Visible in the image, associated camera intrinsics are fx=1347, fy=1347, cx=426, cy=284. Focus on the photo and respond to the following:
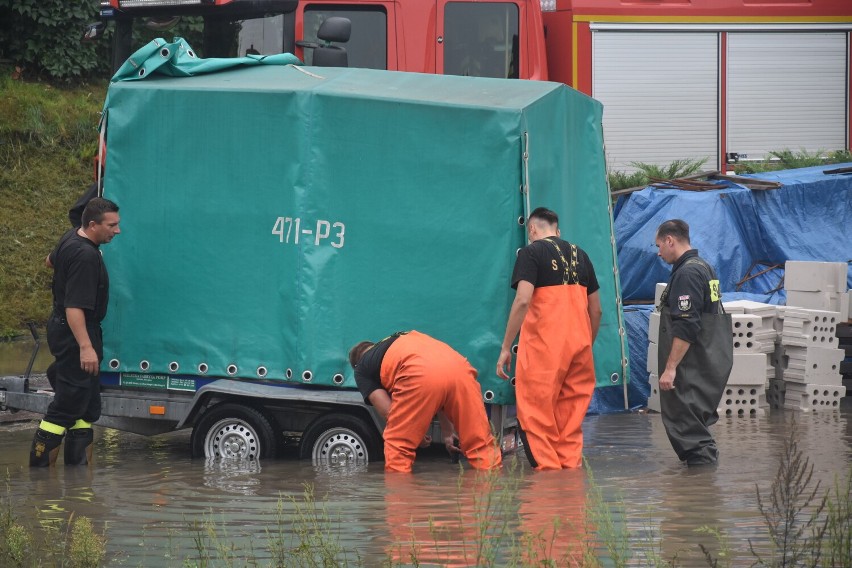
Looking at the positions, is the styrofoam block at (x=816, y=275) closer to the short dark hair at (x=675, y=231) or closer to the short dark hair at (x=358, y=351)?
the short dark hair at (x=675, y=231)

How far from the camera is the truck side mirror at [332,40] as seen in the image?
10148 mm

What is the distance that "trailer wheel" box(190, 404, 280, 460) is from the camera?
887 cm

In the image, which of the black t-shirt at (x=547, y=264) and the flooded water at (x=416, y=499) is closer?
the flooded water at (x=416, y=499)

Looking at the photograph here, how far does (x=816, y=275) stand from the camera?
1163 centimetres

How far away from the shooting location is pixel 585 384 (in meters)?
8.69

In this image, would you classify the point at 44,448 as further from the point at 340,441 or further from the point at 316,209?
the point at 316,209

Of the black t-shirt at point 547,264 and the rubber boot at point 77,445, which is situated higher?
the black t-shirt at point 547,264

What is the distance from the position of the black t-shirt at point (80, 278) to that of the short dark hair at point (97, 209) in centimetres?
15

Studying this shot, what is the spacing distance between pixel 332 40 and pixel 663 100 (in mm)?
5283

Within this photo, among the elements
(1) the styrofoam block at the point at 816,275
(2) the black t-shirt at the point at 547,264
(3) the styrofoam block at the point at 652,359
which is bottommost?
(3) the styrofoam block at the point at 652,359

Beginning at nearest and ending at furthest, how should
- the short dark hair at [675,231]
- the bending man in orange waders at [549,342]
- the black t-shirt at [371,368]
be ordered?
the black t-shirt at [371,368] < the bending man in orange waders at [549,342] < the short dark hair at [675,231]

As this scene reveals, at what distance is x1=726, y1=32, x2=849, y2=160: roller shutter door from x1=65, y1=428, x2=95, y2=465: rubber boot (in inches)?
325

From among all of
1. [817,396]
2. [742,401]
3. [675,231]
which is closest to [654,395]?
[742,401]

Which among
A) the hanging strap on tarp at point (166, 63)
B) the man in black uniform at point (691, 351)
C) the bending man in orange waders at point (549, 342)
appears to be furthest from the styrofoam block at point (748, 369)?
the hanging strap on tarp at point (166, 63)
